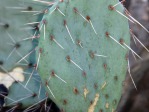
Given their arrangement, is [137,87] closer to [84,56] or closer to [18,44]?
[18,44]

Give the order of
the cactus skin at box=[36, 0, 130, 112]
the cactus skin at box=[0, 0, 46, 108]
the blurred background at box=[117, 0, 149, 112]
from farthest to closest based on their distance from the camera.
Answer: the blurred background at box=[117, 0, 149, 112] → the cactus skin at box=[0, 0, 46, 108] → the cactus skin at box=[36, 0, 130, 112]

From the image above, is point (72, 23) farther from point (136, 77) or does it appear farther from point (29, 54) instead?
point (136, 77)

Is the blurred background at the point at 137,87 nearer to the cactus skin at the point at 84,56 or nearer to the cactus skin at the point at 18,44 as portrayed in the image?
the cactus skin at the point at 18,44

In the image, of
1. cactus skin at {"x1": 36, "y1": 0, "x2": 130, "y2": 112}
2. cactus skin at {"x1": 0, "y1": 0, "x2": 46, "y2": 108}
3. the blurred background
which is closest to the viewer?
cactus skin at {"x1": 36, "y1": 0, "x2": 130, "y2": 112}

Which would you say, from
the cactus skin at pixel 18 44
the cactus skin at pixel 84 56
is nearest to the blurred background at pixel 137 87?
the cactus skin at pixel 18 44

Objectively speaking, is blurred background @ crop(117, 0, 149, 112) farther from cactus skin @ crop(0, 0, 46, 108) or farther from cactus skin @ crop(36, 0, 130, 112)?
cactus skin @ crop(36, 0, 130, 112)

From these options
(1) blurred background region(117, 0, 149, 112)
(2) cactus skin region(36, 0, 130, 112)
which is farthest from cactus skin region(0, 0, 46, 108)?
(1) blurred background region(117, 0, 149, 112)
